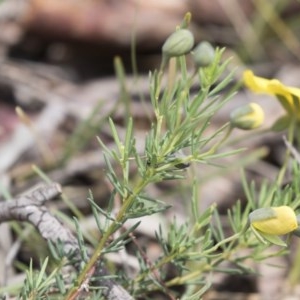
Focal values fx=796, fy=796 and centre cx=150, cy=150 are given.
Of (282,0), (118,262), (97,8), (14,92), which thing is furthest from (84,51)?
(118,262)

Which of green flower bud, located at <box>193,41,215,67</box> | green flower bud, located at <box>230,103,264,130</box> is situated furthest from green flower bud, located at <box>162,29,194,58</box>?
green flower bud, located at <box>230,103,264,130</box>

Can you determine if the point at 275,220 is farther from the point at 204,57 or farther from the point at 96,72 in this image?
the point at 96,72

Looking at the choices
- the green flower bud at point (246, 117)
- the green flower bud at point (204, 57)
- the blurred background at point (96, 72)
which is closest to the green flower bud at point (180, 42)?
the green flower bud at point (204, 57)

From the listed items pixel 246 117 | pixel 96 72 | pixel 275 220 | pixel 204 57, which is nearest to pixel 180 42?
pixel 204 57

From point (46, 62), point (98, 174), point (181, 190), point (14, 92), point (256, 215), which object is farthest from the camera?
point (46, 62)

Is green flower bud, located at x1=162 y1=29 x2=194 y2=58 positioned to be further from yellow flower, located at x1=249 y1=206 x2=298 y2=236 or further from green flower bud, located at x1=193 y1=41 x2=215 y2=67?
yellow flower, located at x1=249 y1=206 x2=298 y2=236

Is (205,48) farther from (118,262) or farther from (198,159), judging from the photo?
(118,262)
